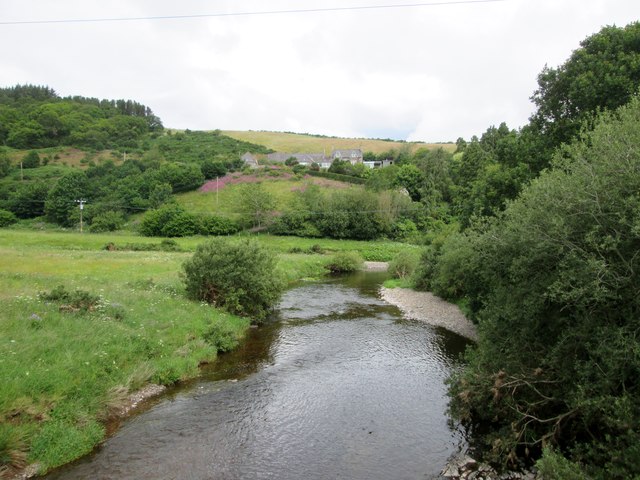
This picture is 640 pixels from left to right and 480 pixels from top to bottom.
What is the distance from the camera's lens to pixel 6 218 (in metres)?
74.4

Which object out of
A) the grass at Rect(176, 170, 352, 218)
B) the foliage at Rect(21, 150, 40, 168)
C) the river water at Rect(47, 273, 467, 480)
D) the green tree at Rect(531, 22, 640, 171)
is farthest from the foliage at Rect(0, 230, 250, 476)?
the foliage at Rect(21, 150, 40, 168)

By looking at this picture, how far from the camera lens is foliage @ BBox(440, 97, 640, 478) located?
30.0 feet

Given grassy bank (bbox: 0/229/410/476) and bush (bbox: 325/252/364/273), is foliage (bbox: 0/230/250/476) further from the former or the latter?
bush (bbox: 325/252/364/273)

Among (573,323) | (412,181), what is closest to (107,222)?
(412,181)

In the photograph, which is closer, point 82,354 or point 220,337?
point 82,354

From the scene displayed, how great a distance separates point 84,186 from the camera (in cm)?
8450

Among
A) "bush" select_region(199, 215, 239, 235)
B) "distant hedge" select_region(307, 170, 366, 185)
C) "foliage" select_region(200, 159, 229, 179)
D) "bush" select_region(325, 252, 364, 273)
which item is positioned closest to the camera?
"bush" select_region(325, 252, 364, 273)

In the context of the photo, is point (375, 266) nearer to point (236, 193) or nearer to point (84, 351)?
point (236, 193)

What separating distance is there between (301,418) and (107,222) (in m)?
67.2

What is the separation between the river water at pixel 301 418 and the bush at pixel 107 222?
57053mm

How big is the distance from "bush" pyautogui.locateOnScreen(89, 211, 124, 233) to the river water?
57053 millimetres

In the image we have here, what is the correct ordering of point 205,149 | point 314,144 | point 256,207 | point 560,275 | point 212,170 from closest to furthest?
point 560,275 < point 256,207 < point 212,170 < point 205,149 < point 314,144

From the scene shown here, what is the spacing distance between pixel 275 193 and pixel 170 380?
230ft

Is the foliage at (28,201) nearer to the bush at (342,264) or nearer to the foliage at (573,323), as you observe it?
A: the bush at (342,264)
